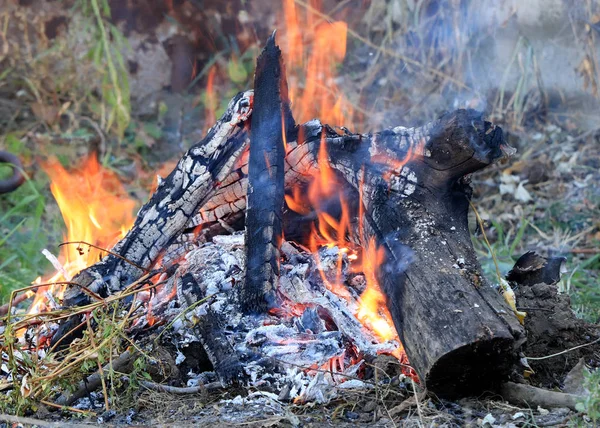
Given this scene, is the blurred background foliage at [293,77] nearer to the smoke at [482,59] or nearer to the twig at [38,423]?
the smoke at [482,59]

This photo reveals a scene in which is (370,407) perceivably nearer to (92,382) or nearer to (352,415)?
(352,415)

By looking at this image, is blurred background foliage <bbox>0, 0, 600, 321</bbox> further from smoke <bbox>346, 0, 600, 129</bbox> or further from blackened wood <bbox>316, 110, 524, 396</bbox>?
blackened wood <bbox>316, 110, 524, 396</bbox>

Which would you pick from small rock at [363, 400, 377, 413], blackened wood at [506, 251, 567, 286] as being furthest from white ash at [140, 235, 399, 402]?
blackened wood at [506, 251, 567, 286]

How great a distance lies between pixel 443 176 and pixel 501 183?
3614mm

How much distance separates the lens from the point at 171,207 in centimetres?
331

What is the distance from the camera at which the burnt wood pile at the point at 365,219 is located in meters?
2.33

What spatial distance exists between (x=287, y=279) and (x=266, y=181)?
44 centimetres

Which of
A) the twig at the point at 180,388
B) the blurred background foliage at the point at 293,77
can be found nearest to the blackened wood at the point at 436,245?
the twig at the point at 180,388

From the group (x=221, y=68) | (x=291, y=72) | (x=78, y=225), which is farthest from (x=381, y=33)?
(x=78, y=225)

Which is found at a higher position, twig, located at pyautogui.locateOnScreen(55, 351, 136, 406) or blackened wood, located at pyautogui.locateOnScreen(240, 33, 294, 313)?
blackened wood, located at pyautogui.locateOnScreen(240, 33, 294, 313)

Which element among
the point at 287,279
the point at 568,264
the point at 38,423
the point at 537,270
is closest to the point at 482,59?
the point at 568,264

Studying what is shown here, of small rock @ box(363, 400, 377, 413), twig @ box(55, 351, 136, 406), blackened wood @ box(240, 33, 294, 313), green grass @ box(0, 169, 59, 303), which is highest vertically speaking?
green grass @ box(0, 169, 59, 303)

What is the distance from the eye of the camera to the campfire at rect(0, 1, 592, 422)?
2.45 meters

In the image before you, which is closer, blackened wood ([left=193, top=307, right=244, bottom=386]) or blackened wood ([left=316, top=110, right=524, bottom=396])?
blackened wood ([left=316, top=110, right=524, bottom=396])
